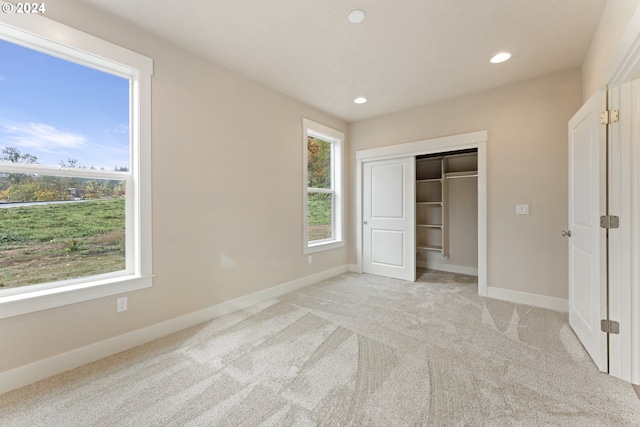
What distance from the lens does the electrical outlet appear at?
2.13 metres

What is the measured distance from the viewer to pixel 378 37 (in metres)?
2.32

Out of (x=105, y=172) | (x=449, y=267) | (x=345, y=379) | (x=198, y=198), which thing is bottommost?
(x=345, y=379)

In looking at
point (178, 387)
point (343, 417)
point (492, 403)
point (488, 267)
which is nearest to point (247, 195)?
point (178, 387)

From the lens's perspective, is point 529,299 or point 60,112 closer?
point 60,112

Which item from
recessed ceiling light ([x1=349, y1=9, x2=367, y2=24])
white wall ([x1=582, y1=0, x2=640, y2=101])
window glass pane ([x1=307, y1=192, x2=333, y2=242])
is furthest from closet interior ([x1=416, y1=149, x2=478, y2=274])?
recessed ceiling light ([x1=349, y1=9, x2=367, y2=24])

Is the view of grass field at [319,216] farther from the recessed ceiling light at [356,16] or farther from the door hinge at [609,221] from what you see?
the door hinge at [609,221]

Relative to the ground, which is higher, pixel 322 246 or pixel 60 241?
pixel 60 241

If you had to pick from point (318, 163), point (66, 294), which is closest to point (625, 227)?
point (318, 163)

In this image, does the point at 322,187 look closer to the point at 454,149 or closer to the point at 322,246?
the point at 322,246

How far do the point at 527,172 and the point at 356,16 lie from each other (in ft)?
8.56

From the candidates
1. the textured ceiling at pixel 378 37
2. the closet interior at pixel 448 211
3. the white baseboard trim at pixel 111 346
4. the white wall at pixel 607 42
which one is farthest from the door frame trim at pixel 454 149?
the white baseboard trim at pixel 111 346

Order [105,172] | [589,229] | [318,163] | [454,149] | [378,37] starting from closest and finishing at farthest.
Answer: [589,229], [105,172], [378,37], [454,149], [318,163]

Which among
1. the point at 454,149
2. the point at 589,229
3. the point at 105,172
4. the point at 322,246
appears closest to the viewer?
the point at 589,229

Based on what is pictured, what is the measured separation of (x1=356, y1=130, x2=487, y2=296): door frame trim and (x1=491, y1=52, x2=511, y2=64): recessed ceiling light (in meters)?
0.89
